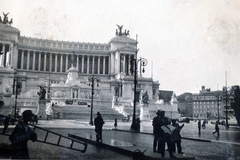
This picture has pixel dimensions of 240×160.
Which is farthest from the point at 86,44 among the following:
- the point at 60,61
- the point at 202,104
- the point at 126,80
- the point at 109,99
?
the point at 202,104

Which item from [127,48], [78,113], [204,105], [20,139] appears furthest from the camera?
[127,48]

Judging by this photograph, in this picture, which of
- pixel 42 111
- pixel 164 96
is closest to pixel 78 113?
pixel 42 111

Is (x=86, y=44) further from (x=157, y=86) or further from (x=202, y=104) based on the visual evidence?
(x=202, y=104)

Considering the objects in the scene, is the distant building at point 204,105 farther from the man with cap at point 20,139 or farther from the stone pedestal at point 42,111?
the man with cap at point 20,139

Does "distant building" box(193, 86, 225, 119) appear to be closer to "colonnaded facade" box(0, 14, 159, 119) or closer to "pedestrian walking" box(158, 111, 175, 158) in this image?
"colonnaded facade" box(0, 14, 159, 119)

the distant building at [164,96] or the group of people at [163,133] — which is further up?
the distant building at [164,96]

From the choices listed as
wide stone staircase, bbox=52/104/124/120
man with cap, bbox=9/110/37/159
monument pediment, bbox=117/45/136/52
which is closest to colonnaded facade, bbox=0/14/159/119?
monument pediment, bbox=117/45/136/52

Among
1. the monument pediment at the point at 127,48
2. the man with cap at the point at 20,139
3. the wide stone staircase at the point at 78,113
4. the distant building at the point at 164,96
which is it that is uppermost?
the monument pediment at the point at 127,48

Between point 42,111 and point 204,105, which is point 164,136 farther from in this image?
point 204,105

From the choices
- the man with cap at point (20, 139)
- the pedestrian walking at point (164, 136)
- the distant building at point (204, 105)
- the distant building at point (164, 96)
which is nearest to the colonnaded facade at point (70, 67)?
the distant building at point (164, 96)
